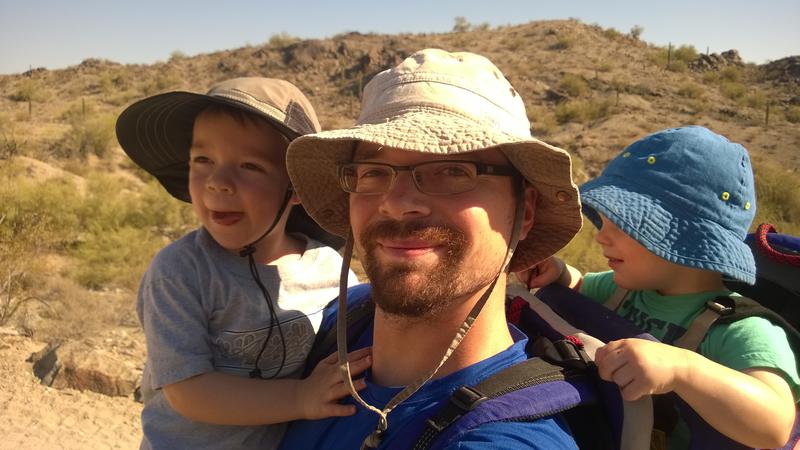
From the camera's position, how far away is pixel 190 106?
2.12 meters

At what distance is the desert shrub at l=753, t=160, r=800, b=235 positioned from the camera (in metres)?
13.5

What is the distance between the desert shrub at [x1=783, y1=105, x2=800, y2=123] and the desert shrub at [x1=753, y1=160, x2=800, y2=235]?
961cm

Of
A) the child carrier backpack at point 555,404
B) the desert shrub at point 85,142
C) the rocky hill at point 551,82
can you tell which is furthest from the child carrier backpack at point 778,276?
the desert shrub at point 85,142

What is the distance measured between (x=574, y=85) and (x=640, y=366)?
29.1m

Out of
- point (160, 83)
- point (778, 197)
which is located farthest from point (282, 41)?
point (778, 197)

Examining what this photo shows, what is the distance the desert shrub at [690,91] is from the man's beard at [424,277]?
95.4ft

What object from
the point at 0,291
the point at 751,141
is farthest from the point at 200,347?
the point at 751,141

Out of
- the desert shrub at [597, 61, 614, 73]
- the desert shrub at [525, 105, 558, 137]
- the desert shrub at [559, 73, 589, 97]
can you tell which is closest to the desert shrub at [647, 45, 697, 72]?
the desert shrub at [597, 61, 614, 73]

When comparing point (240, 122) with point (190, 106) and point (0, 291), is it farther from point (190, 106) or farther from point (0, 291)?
point (0, 291)

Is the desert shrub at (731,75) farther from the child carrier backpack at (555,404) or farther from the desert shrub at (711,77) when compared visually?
the child carrier backpack at (555,404)

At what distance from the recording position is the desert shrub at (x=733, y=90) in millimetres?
27547

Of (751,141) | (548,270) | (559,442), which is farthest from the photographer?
(751,141)

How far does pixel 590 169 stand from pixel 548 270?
17168 millimetres

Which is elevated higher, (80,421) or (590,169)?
(590,169)
